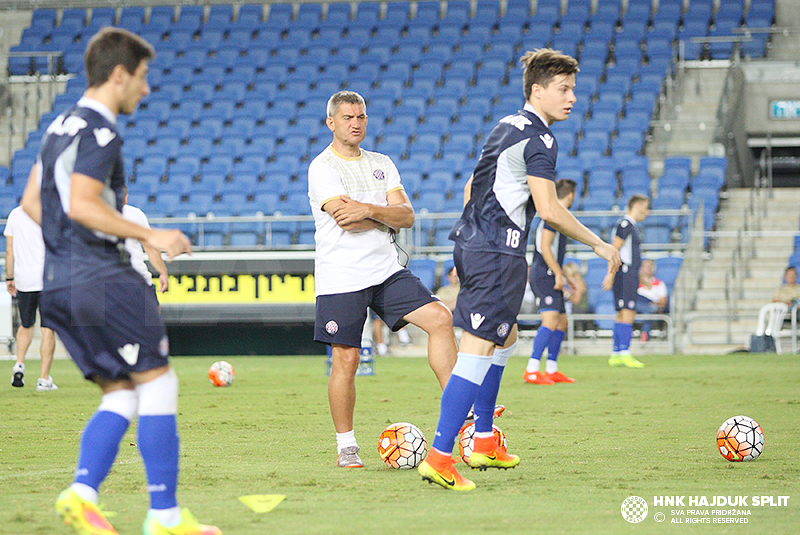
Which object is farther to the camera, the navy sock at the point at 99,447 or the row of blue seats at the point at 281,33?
the row of blue seats at the point at 281,33

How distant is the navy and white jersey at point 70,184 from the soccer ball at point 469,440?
2.31 meters

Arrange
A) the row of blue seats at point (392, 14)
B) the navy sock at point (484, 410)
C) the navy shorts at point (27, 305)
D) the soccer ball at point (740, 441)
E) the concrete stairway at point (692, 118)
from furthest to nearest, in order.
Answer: the row of blue seats at point (392, 14), the concrete stairway at point (692, 118), the navy shorts at point (27, 305), the soccer ball at point (740, 441), the navy sock at point (484, 410)

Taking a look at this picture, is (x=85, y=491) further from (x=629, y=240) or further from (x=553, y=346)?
(x=629, y=240)

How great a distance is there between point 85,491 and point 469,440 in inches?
91.6

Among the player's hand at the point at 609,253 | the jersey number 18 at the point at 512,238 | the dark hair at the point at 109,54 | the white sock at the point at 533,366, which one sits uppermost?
the dark hair at the point at 109,54

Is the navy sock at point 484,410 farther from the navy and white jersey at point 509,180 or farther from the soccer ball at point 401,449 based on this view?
the navy and white jersey at point 509,180

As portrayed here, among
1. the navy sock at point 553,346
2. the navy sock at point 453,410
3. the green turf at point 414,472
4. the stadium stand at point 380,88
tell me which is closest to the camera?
the green turf at point 414,472

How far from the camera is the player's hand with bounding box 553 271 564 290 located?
9.73 m

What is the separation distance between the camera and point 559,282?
9859 mm

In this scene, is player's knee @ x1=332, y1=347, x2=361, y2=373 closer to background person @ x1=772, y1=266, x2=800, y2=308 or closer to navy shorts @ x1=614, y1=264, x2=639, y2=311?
navy shorts @ x1=614, y1=264, x2=639, y2=311

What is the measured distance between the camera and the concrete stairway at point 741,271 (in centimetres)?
1566

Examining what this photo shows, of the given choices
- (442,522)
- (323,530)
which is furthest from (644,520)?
(323,530)

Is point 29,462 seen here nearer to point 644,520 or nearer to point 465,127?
point 644,520

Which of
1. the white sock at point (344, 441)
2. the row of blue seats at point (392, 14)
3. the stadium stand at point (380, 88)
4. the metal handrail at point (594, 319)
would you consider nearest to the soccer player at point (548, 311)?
the metal handrail at point (594, 319)
